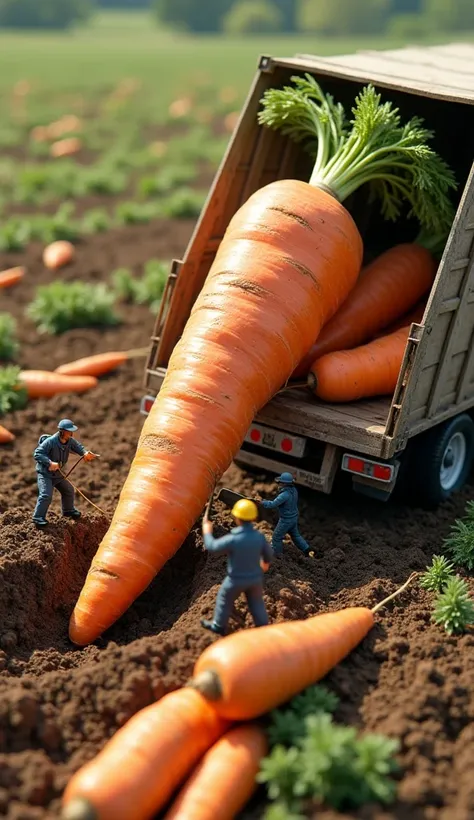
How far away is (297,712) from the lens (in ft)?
16.2

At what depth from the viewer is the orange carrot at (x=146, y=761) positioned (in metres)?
4.34

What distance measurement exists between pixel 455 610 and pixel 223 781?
1860 mm

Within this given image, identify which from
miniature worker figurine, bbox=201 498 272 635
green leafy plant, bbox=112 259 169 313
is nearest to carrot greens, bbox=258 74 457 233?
miniature worker figurine, bbox=201 498 272 635

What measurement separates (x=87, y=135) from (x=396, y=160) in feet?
68.4

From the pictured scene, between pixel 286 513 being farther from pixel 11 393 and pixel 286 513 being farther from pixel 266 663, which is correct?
pixel 11 393

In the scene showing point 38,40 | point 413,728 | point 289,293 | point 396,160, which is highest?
point 396,160

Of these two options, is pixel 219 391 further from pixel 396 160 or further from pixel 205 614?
pixel 396 160

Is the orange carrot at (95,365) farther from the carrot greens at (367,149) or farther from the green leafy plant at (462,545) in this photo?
the green leafy plant at (462,545)

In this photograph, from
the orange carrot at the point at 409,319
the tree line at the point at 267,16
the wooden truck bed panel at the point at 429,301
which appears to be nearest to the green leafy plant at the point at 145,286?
the wooden truck bed panel at the point at 429,301

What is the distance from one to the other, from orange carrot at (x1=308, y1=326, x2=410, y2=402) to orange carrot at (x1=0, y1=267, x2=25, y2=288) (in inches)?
269

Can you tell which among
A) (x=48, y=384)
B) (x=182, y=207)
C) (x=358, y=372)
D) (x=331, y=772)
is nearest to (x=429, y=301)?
(x=358, y=372)

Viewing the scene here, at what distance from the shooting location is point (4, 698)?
16.2ft

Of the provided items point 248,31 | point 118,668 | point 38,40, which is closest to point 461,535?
point 118,668

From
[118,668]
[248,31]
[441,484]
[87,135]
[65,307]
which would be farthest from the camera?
[248,31]
